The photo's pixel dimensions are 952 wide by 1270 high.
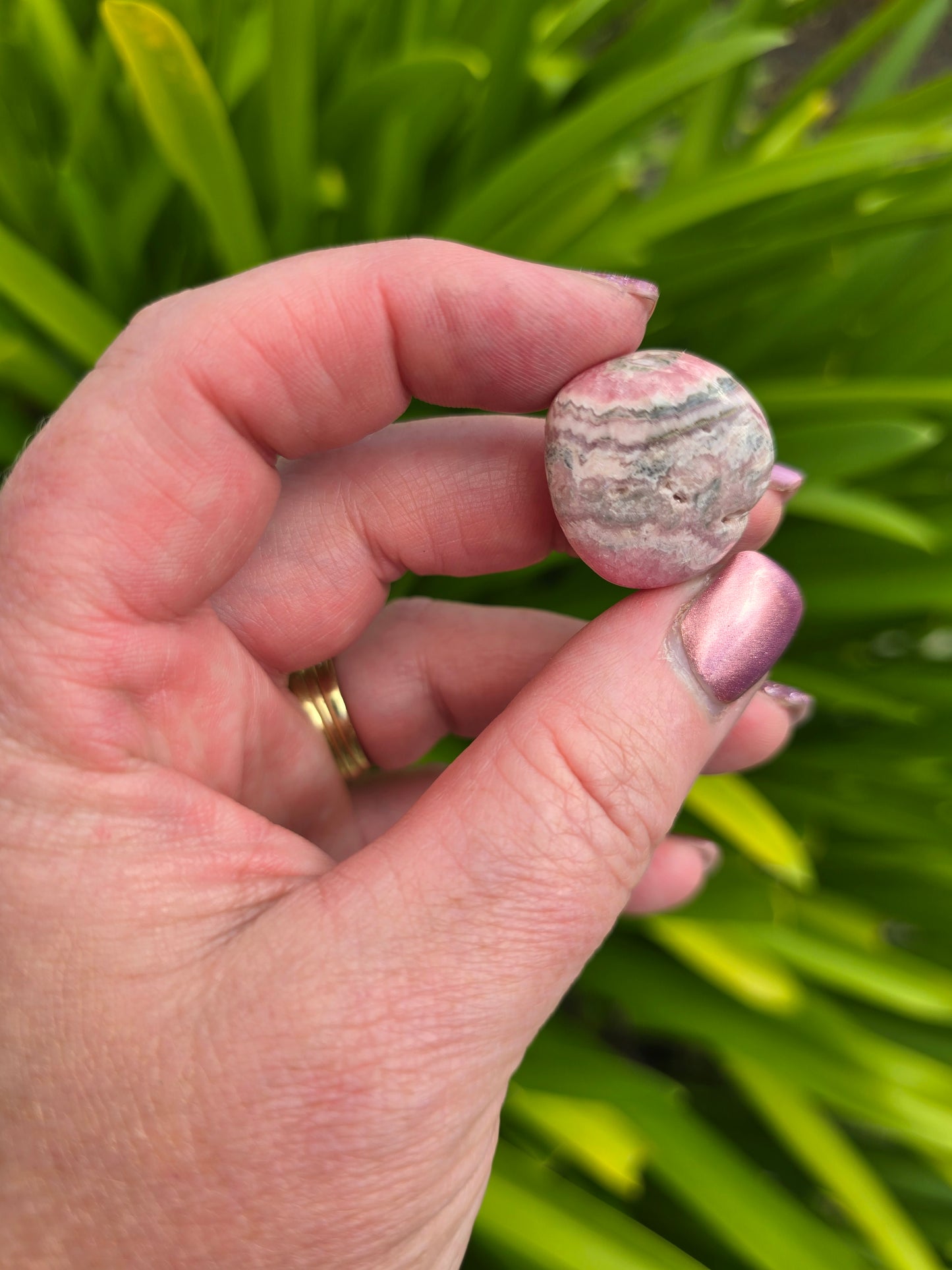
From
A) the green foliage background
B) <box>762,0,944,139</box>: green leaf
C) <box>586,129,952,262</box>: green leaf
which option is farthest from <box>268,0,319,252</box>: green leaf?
<box>762,0,944,139</box>: green leaf

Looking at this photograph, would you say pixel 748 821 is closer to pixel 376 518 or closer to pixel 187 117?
pixel 376 518

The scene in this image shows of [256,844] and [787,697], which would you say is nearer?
[256,844]

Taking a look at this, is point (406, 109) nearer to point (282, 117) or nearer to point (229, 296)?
point (282, 117)

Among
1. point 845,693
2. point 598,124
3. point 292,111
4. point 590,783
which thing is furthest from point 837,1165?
point 292,111

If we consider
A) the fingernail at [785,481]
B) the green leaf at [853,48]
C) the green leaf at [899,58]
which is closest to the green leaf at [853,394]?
the fingernail at [785,481]

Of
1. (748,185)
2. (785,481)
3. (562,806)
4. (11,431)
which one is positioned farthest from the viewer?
(11,431)

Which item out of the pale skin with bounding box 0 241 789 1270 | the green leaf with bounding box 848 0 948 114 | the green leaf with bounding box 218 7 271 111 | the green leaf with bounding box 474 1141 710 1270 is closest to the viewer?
the pale skin with bounding box 0 241 789 1270

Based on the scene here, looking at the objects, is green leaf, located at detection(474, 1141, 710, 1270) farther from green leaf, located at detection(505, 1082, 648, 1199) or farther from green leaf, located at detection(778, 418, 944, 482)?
green leaf, located at detection(778, 418, 944, 482)
